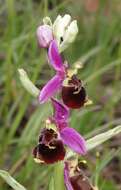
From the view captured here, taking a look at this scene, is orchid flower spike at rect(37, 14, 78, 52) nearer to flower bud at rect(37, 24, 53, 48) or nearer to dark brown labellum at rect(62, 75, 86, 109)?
flower bud at rect(37, 24, 53, 48)

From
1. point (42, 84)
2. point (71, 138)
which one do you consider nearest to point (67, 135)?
point (71, 138)

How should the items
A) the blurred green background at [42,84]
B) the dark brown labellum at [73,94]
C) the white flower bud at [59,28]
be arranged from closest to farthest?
the dark brown labellum at [73,94] → the white flower bud at [59,28] → the blurred green background at [42,84]

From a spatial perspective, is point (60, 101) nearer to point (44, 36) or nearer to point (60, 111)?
point (60, 111)

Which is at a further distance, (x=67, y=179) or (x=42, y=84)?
(x=42, y=84)

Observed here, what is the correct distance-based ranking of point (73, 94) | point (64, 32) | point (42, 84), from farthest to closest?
point (42, 84)
point (64, 32)
point (73, 94)

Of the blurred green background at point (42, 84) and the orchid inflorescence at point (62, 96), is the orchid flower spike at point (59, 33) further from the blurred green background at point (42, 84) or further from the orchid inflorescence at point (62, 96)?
the blurred green background at point (42, 84)

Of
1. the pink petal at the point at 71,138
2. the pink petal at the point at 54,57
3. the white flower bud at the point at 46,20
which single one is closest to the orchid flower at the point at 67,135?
the pink petal at the point at 71,138
